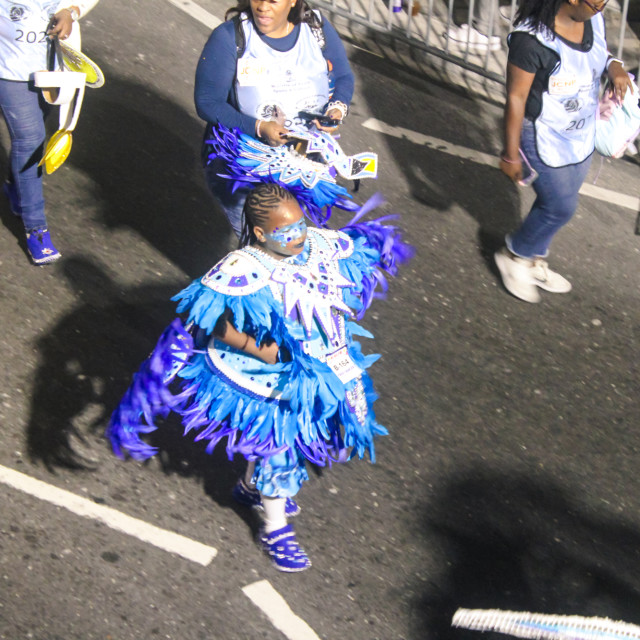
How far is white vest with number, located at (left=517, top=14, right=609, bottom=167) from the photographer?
5176 millimetres

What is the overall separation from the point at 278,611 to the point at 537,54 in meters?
3.17

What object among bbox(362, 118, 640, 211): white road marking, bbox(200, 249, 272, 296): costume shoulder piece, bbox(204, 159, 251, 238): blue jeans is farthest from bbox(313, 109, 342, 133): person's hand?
bbox(362, 118, 640, 211): white road marking

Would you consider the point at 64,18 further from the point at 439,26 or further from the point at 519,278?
the point at 439,26

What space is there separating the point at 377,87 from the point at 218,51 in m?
4.23

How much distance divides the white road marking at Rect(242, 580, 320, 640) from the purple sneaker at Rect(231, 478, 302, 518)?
1.24 ft

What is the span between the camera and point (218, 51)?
173 inches

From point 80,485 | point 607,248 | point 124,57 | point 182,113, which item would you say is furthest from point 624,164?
point 80,485

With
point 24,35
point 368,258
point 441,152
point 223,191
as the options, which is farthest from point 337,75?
point 441,152

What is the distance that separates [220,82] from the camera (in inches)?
175

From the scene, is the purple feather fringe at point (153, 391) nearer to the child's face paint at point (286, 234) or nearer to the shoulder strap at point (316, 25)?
the child's face paint at point (286, 234)

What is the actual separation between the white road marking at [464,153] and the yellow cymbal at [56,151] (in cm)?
356

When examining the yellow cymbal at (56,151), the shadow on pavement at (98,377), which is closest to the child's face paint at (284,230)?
the shadow on pavement at (98,377)

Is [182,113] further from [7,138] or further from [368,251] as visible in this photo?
[368,251]

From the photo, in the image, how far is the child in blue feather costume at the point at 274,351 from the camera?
3562mm
